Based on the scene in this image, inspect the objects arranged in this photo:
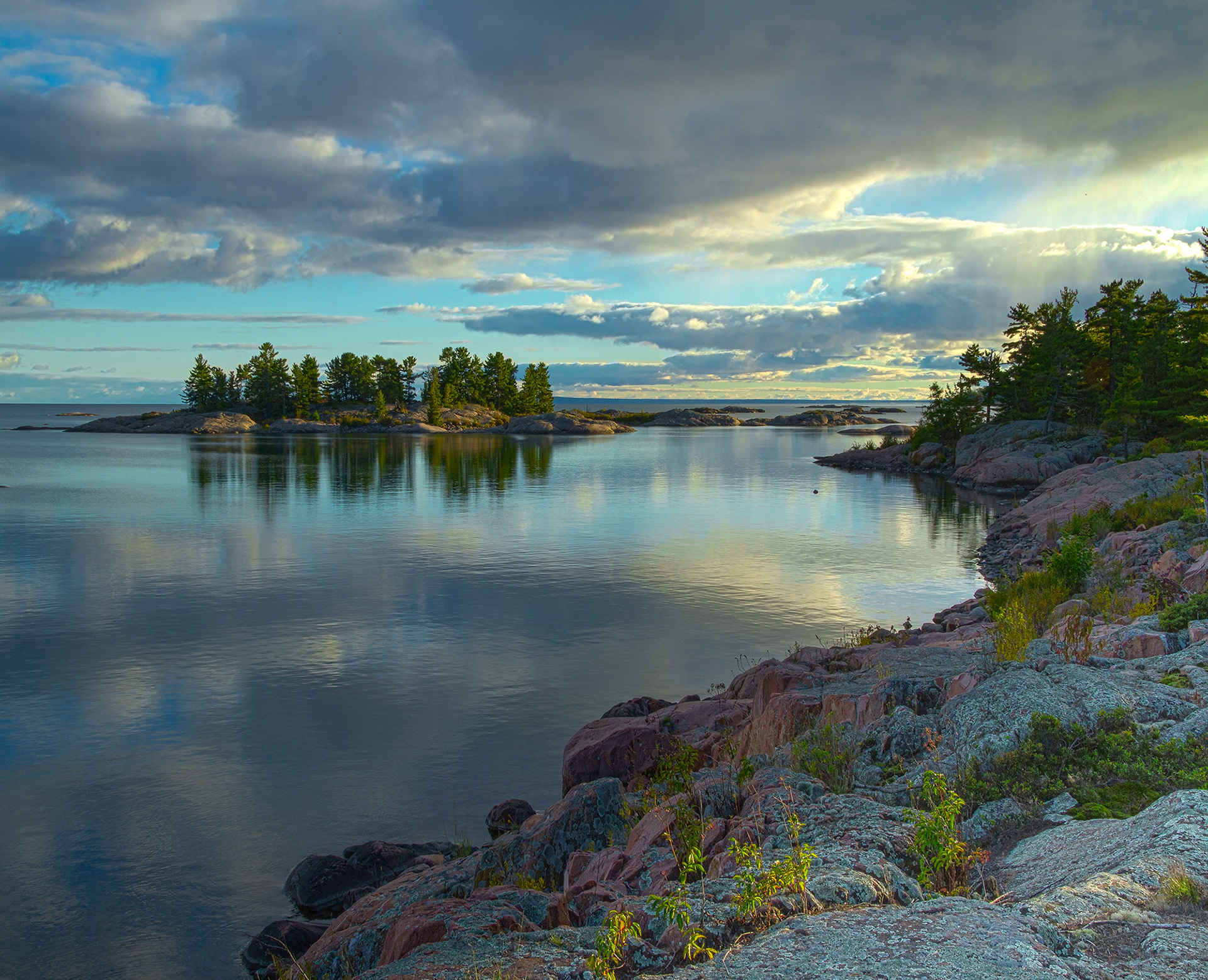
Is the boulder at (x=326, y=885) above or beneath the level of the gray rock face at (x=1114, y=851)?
beneath

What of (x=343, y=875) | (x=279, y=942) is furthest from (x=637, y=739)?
(x=279, y=942)

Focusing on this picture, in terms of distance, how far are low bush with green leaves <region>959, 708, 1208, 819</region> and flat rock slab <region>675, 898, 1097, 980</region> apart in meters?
2.87

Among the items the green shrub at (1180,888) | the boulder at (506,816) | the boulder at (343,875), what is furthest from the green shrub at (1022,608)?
the boulder at (343,875)

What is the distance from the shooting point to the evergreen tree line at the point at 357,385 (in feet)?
559

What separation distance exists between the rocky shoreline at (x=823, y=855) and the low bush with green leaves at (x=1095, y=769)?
14cm

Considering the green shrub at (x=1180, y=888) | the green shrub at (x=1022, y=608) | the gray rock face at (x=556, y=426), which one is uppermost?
the gray rock face at (x=556, y=426)

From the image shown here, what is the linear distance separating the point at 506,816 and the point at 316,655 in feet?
34.8

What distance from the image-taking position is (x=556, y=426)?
174 meters

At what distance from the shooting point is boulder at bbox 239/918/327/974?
955 centimetres

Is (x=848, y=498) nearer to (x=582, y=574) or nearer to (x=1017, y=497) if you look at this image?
(x=1017, y=497)

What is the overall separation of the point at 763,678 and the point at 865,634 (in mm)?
8581

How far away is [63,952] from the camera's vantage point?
394 inches

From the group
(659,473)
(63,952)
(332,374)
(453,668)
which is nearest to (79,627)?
(453,668)

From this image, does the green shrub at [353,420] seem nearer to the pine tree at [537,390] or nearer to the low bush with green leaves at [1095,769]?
the pine tree at [537,390]
